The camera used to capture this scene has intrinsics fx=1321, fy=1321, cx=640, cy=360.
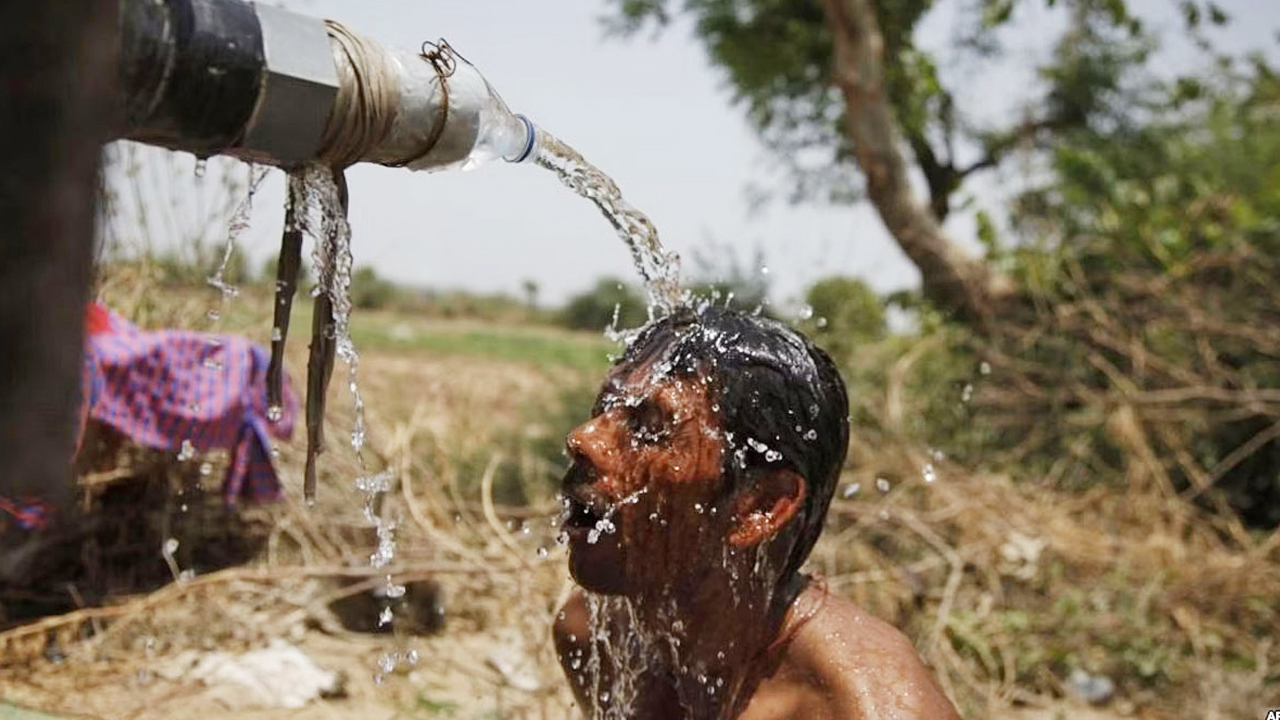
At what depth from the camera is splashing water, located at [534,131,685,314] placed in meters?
2.28

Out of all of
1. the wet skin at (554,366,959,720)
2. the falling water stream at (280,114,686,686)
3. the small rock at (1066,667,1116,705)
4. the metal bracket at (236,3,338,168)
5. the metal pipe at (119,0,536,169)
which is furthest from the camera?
the small rock at (1066,667,1116,705)

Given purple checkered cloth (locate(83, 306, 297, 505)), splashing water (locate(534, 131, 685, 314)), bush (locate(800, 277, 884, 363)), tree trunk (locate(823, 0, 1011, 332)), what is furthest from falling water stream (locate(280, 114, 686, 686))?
tree trunk (locate(823, 0, 1011, 332))

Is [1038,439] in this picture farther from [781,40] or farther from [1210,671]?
[781,40]

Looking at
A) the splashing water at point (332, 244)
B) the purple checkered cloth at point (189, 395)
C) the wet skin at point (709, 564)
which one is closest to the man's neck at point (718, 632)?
the wet skin at point (709, 564)

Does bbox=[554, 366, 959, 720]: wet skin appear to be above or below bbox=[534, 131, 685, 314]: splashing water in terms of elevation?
below

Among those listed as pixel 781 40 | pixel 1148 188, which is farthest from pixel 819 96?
pixel 1148 188

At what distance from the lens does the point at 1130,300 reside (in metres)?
8.38

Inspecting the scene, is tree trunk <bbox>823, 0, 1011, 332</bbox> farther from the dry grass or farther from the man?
the man

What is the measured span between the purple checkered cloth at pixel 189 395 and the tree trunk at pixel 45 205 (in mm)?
4183

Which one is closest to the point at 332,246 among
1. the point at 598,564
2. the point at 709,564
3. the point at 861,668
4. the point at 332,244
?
the point at 332,244

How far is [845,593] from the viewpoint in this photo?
5.34m

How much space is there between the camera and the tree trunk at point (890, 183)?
335 inches

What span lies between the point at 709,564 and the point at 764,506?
0.40 ft

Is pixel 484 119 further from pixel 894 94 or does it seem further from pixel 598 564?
pixel 894 94
